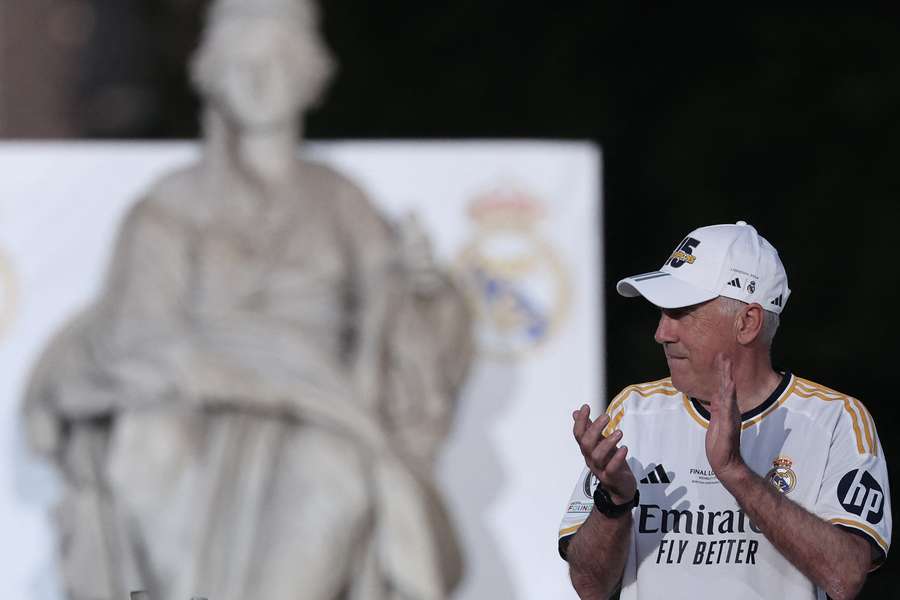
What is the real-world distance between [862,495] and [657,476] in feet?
0.70

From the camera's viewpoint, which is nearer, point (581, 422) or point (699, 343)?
point (581, 422)

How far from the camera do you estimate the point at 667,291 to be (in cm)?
207

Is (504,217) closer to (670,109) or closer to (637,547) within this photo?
(670,109)

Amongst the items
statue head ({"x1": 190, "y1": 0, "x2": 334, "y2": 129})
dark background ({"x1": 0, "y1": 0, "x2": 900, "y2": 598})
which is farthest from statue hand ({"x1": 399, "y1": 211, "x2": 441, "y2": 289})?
dark background ({"x1": 0, "y1": 0, "x2": 900, "y2": 598})

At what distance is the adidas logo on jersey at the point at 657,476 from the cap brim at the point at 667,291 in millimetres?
175

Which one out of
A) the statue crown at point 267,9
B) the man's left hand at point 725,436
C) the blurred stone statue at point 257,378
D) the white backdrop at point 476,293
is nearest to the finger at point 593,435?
the man's left hand at point 725,436

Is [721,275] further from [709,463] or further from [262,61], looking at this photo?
[262,61]

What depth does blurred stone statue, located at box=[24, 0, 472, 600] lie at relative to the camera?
512 cm

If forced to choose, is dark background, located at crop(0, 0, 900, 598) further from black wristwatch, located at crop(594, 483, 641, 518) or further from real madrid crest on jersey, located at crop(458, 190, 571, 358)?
black wristwatch, located at crop(594, 483, 641, 518)

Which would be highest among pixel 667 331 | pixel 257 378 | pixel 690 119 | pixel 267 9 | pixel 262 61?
pixel 267 9

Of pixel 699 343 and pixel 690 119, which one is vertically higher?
pixel 690 119

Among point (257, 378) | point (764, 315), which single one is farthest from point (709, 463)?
point (257, 378)

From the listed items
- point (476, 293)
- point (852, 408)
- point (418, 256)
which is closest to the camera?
point (852, 408)

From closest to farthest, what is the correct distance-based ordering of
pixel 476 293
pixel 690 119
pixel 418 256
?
pixel 418 256
pixel 476 293
pixel 690 119
